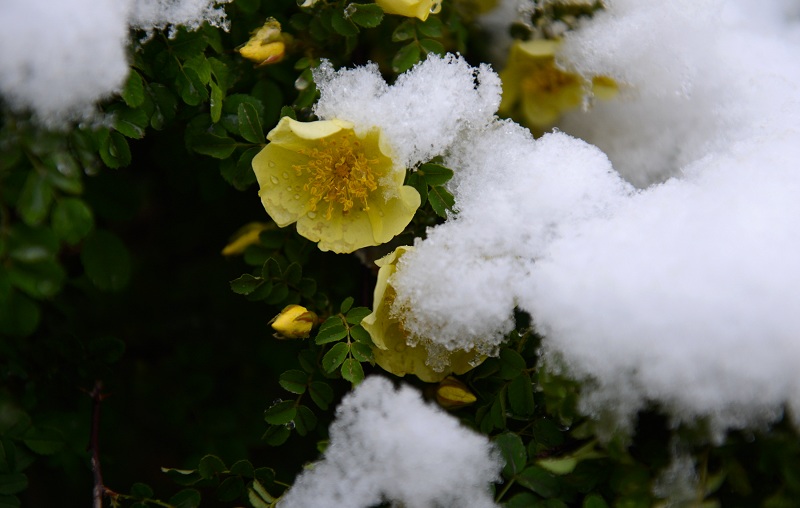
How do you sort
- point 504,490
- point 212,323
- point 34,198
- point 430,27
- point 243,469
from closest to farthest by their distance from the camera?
point 34,198, point 504,490, point 243,469, point 430,27, point 212,323

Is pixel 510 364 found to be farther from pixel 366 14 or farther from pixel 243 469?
pixel 366 14

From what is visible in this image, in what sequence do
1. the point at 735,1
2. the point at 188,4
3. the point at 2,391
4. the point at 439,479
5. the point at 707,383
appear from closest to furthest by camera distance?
the point at 707,383 → the point at 439,479 → the point at 188,4 → the point at 2,391 → the point at 735,1

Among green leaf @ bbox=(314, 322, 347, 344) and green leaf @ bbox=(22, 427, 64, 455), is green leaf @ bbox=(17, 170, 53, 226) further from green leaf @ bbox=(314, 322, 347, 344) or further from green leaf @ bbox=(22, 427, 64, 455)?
green leaf @ bbox=(22, 427, 64, 455)

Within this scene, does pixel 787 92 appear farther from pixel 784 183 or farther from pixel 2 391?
pixel 2 391

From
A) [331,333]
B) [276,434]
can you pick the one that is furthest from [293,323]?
[276,434]

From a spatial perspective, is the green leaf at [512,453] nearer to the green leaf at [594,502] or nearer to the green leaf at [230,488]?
the green leaf at [594,502]

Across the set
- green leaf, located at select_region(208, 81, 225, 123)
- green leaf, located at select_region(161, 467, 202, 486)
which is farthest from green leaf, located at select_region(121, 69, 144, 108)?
green leaf, located at select_region(161, 467, 202, 486)

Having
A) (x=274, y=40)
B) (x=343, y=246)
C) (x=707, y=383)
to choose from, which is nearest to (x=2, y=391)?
(x=343, y=246)
